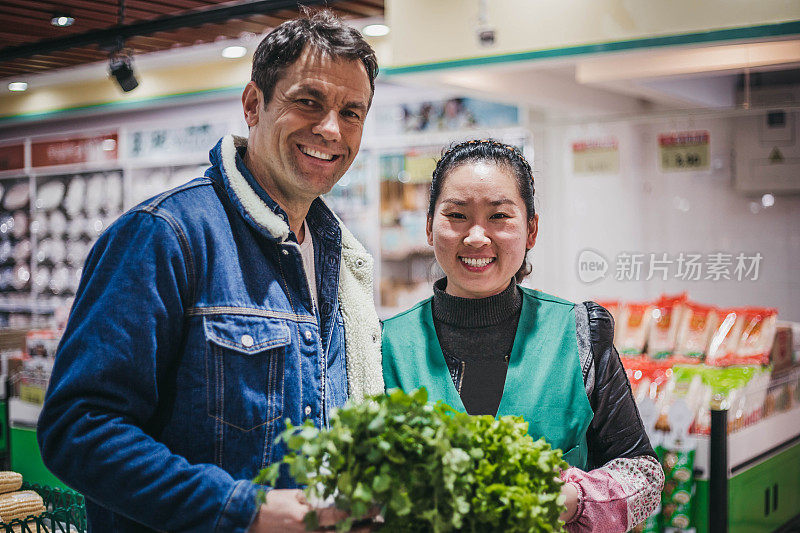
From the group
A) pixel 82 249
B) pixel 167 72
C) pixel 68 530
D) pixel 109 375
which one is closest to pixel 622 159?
pixel 68 530

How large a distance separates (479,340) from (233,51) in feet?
15.4

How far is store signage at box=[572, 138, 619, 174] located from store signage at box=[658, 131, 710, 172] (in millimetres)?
291

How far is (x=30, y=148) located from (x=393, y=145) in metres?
4.01

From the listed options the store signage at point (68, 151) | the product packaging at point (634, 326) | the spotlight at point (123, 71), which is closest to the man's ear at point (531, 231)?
the product packaging at point (634, 326)

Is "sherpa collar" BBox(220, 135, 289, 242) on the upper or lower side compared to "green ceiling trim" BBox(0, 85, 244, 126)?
lower

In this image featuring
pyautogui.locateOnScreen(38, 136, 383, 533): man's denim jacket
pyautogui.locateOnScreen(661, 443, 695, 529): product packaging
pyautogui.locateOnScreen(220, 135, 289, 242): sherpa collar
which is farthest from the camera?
pyautogui.locateOnScreen(661, 443, 695, 529): product packaging

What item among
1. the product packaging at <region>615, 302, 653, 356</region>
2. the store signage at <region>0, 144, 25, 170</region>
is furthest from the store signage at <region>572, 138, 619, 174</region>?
the store signage at <region>0, 144, 25, 170</region>

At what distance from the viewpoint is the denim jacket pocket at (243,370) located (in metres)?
1.50

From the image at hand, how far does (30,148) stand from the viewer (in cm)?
796

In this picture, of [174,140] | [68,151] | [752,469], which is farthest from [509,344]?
[68,151]

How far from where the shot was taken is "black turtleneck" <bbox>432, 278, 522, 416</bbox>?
1.93 meters

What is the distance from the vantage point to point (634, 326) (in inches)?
174

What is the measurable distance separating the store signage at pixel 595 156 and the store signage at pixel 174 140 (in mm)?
3696

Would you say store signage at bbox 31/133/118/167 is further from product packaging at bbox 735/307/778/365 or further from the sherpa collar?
the sherpa collar
